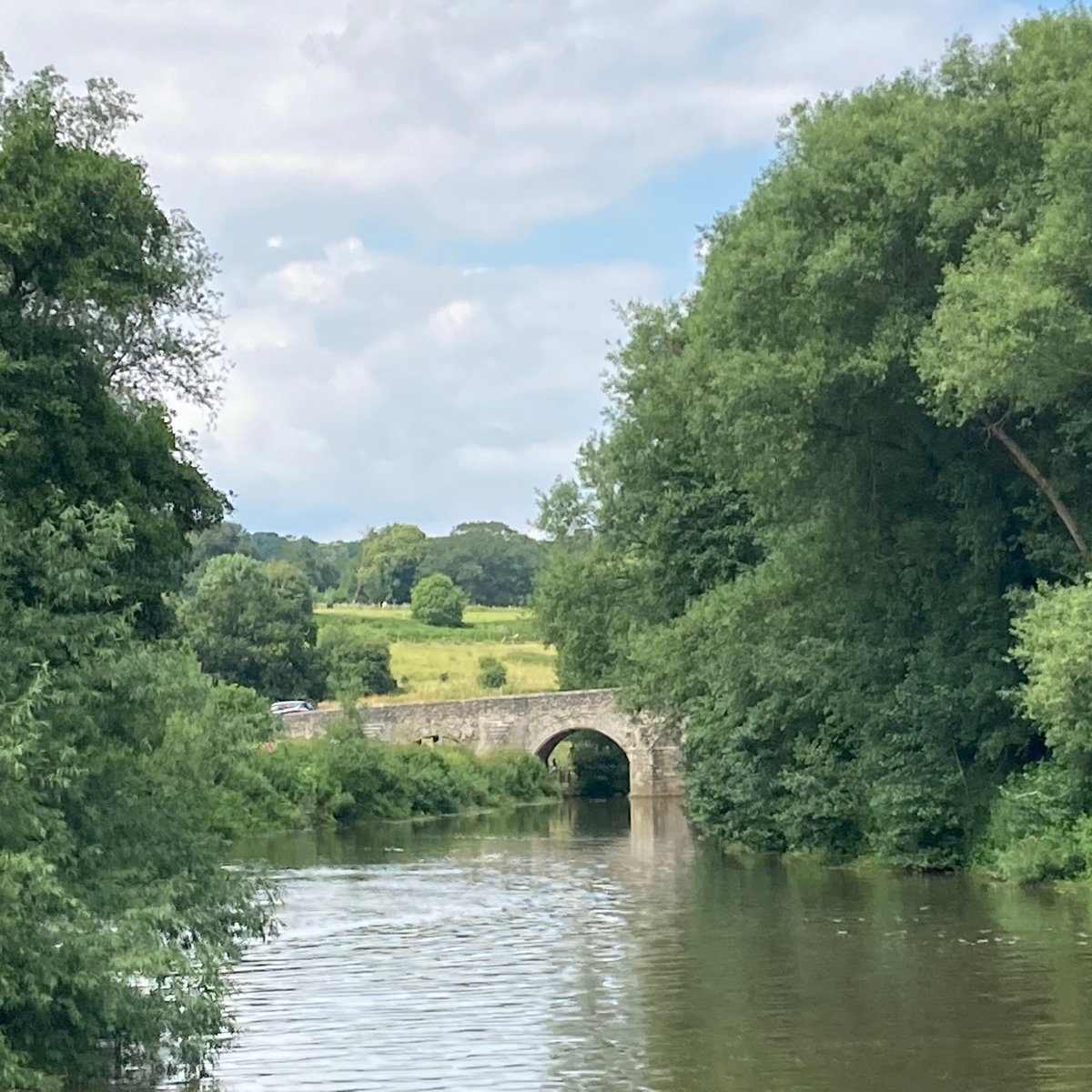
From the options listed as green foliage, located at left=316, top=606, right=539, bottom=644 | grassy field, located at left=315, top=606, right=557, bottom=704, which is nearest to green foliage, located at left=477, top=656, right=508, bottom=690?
grassy field, located at left=315, top=606, right=557, bottom=704

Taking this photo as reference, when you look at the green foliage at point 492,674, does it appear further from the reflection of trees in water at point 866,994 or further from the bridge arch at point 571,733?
the reflection of trees in water at point 866,994

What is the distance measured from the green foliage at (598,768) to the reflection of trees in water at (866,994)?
4259 cm

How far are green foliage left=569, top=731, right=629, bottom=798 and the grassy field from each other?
4195mm

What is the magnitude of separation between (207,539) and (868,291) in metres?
84.5

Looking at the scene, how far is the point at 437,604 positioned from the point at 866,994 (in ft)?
297

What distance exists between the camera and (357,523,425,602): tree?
143 m

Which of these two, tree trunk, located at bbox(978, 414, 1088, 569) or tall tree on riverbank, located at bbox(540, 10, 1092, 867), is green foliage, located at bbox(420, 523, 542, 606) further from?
tree trunk, located at bbox(978, 414, 1088, 569)

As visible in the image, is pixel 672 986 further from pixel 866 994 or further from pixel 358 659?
pixel 358 659

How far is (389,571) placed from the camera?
143875mm

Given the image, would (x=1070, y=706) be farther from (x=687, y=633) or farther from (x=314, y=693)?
(x=314, y=693)

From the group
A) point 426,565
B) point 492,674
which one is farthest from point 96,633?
point 426,565

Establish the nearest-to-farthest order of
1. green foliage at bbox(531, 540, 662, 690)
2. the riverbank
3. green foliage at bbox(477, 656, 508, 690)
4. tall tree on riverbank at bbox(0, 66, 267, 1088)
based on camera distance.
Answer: tall tree on riverbank at bbox(0, 66, 267, 1088) < green foliage at bbox(531, 540, 662, 690) < the riverbank < green foliage at bbox(477, 656, 508, 690)

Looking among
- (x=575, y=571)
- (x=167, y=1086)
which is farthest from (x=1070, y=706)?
(x=575, y=571)

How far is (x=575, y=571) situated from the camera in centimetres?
4238
